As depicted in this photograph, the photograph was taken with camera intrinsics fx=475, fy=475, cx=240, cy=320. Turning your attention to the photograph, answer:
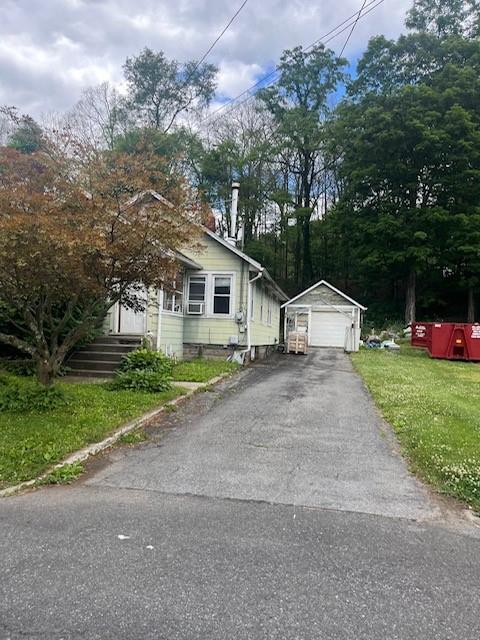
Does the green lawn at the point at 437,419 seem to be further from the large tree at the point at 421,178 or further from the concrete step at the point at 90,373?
the large tree at the point at 421,178

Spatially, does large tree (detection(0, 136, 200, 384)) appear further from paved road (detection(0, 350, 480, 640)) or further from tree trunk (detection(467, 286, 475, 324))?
tree trunk (detection(467, 286, 475, 324))

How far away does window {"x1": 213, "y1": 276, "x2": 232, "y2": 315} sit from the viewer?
16609 millimetres

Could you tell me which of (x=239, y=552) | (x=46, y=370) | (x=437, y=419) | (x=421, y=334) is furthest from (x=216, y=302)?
(x=239, y=552)

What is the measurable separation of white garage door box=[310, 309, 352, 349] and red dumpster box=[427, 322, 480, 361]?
7.21 m

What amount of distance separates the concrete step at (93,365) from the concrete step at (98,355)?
0.14 meters

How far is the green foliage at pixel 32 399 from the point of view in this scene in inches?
289

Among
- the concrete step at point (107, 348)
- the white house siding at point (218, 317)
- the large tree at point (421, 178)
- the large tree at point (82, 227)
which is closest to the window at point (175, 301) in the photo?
the white house siding at point (218, 317)

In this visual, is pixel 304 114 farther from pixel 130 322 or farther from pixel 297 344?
pixel 130 322

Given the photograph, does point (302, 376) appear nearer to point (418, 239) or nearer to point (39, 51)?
point (39, 51)

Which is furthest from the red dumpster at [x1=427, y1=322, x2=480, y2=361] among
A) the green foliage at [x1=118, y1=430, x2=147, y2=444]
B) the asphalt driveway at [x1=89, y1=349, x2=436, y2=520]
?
the green foliage at [x1=118, y1=430, x2=147, y2=444]

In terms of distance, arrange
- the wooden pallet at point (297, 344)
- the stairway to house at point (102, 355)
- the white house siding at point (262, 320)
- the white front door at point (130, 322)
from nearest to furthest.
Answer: the stairway to house at point (102, 355) → the white front door at point (130, 322) → the white house siding at point (262, 320) → the wooden pallet at point (297, 344)

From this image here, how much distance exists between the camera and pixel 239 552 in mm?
3299

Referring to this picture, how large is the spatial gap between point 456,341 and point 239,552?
62.5 ft

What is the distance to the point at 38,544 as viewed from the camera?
3387mm
